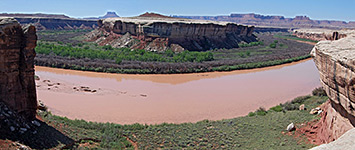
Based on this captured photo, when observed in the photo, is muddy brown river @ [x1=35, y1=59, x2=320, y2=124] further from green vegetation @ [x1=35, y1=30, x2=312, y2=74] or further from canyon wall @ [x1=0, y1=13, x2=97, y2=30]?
canyon wall @ [x1=0, y1=13, x2=97, y2=30]

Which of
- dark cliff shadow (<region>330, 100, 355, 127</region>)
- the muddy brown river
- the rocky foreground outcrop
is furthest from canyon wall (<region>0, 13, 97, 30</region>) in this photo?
dark cliff shadow (<region>330, 100, 355, 127</region>)

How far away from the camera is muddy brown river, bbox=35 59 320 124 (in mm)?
17641

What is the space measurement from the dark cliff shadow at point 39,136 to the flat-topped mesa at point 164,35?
3261cm

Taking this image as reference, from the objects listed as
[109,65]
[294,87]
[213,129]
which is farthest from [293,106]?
[109,65]

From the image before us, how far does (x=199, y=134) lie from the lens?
13.0 m

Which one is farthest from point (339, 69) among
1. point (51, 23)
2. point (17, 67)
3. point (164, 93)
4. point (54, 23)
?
point (54, 23)

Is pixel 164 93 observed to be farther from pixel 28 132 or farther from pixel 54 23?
pixel 54 23

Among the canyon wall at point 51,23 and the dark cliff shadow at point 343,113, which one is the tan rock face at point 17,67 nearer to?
the dark cliff shadow at point 343,113

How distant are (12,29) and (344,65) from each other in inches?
414

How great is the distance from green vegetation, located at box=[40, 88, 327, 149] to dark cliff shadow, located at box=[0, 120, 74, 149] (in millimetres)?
548

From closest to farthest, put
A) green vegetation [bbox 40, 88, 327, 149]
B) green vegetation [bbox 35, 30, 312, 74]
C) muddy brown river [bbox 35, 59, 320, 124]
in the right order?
green vegetation [bbox 40, 88, 327, 149], muddy brown river [bbox 35, 59, 320, 124], green vegetation [bbox 35, 30, 312, 74]

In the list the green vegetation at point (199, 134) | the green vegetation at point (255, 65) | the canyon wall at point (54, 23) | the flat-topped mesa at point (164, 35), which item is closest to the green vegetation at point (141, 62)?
the green vegetation at point (255, 65)

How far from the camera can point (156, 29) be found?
146ft

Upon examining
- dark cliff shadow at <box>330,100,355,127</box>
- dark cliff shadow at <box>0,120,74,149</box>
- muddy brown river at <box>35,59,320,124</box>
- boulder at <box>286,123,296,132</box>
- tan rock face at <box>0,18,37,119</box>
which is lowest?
muddy brown river at <box>35,59,320,124</box>
